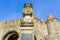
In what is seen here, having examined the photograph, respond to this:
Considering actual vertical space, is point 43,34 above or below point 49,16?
below

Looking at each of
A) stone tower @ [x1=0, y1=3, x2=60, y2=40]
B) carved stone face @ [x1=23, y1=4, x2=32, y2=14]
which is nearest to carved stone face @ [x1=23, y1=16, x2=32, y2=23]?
carved stone face @ [x1=23, y1=4, x2=32, y2=14]

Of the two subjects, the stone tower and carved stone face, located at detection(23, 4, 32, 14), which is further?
the stone tower

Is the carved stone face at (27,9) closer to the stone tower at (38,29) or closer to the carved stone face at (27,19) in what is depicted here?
the carved stone face at (27,19)

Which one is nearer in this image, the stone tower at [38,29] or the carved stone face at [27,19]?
the carved stone face at [27,19]

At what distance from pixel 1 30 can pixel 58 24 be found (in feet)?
41.2

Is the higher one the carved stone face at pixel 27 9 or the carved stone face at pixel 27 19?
the carved stone face at pixel 27 9

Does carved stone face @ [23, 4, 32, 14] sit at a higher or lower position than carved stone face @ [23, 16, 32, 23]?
higher

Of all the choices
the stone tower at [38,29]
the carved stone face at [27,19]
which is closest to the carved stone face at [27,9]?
the carved stone face at [27,19]

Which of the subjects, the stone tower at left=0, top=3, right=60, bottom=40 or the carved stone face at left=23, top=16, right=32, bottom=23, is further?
the stone tower at left=0, top=3, right=60, bottom=40

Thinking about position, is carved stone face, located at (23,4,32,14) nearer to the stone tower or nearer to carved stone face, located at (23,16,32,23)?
carved stone face, located at (23,16,32,23)

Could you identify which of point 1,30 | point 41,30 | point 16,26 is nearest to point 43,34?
point 41,30

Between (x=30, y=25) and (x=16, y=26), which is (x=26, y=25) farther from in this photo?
(x=16, y=26)

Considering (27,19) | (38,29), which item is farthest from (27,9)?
(38,29)

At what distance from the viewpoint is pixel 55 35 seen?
3581cm
